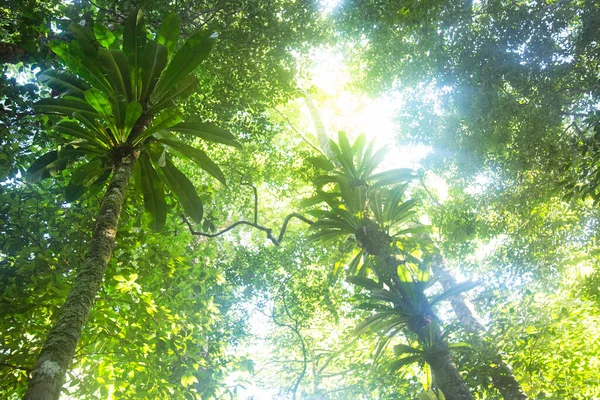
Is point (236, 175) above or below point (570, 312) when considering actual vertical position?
above

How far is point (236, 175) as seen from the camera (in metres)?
8.10

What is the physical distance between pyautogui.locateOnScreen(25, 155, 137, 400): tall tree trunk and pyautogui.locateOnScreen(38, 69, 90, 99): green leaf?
129cm

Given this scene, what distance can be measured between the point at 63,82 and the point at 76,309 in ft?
9.00

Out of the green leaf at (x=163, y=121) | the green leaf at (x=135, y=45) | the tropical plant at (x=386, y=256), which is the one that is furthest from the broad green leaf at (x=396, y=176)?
the green leaf at (x=135, y=45)

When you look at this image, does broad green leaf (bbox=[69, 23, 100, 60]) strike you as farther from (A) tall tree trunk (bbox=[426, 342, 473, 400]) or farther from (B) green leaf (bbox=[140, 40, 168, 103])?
(A) tall tree trunk (bbox=[426, 342, 473, 400])

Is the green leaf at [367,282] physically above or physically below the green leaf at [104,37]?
below

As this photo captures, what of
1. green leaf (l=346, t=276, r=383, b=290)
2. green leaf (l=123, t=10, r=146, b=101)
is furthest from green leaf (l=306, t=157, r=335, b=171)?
green leaf (l=123, t=10, r=146, b=101)

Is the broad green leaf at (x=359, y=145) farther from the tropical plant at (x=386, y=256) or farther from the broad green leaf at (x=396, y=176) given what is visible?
the broad green leaf at (x=396, y=176)

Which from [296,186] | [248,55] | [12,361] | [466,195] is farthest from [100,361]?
[466,195]

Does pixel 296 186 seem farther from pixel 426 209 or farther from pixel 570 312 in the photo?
pixel 570 312

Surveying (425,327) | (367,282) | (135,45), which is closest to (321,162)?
(367,282)

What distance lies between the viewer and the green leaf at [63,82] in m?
3.96

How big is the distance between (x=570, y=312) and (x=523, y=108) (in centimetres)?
289

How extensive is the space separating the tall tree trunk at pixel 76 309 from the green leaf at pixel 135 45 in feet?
2.92
